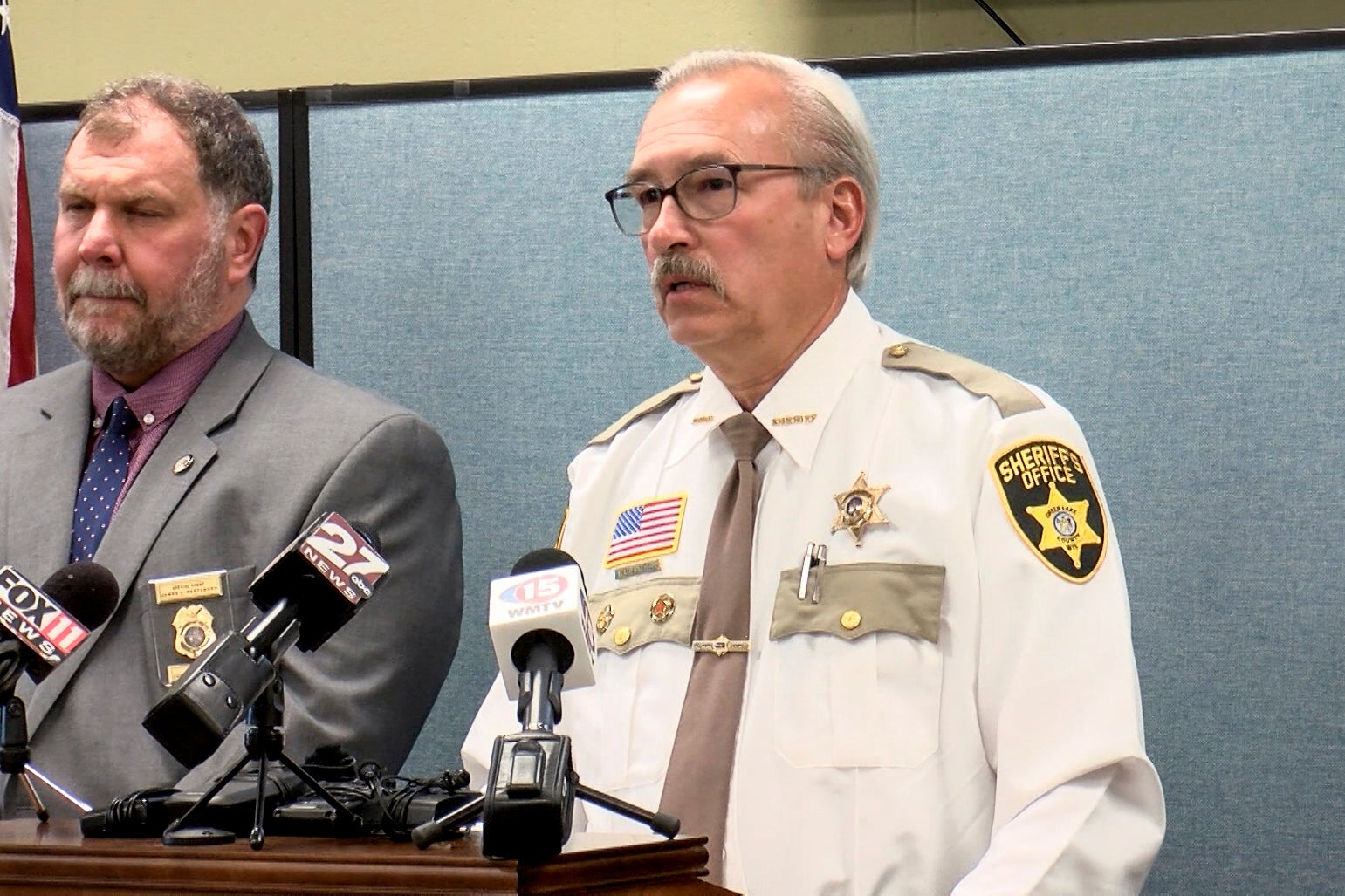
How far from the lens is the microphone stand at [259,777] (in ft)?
4.63

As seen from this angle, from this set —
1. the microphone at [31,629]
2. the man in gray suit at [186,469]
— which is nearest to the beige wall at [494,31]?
the man in gray suit at [186,469]

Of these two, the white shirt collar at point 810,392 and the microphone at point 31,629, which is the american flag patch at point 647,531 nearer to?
the white shirt collar at point 810,392

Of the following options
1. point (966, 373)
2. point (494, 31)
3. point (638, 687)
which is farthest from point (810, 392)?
point (494, 31)

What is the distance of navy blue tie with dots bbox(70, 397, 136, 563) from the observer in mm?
2379

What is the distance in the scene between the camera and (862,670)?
193cm

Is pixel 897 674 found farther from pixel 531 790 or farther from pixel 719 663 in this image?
pixel 531 790

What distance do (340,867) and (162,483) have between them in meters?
1.16

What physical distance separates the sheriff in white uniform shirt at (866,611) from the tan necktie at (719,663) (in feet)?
0.05

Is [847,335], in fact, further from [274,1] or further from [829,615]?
[274,1]

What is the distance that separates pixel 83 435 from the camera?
248 cm

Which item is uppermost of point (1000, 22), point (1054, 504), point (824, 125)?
point (1000, 22)

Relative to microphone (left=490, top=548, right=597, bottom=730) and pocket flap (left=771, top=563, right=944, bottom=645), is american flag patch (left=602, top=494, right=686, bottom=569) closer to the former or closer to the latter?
pocket flap (left=771, top=563, right=944, bottom=645)

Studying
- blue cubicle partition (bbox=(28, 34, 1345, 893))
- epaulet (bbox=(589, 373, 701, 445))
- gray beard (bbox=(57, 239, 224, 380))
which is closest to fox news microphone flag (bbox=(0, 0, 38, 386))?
gray beard (bbox=(57, 239, 224, 380))

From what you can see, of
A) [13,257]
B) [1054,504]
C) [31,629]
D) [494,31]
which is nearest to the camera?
[31,629]
